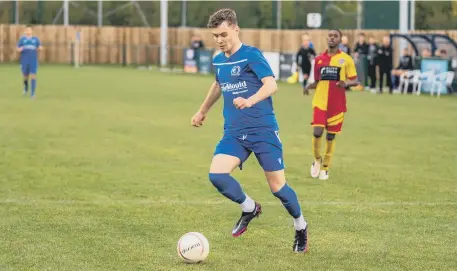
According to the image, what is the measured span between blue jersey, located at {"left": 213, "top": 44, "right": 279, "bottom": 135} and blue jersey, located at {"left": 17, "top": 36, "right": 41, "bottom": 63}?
24245mm

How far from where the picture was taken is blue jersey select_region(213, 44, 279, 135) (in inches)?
381

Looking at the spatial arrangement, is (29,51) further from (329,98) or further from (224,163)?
A: (224,163)

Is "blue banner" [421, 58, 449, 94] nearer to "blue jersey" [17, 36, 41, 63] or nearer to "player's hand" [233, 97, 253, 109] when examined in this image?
"blue jersey" [17, 36, 41, 63]

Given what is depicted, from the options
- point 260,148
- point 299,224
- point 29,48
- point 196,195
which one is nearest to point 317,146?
point 196,195

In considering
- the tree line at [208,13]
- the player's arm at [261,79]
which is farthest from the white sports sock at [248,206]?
the tree line at [208,13]

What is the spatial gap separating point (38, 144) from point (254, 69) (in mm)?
10935

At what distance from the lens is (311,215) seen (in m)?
12.1

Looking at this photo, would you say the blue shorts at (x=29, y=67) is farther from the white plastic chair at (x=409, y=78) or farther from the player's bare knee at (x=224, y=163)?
the player's bare knee at (x=224, y=163)

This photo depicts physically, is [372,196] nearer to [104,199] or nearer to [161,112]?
[104,199]

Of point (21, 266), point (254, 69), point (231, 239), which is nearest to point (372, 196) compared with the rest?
point (231, 239)

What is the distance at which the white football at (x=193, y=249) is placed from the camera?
9203 mm

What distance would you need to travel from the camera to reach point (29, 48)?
3334 cm

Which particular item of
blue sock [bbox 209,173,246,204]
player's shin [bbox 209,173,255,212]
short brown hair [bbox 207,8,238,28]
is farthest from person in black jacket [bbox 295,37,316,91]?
short brown hair [bbox 207,8,238,28]

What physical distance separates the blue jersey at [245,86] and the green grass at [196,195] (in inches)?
43.8
